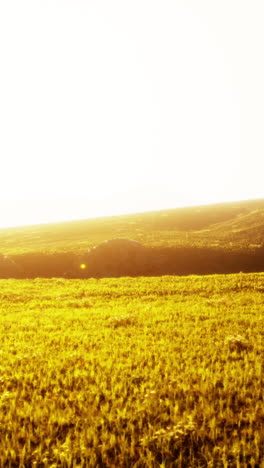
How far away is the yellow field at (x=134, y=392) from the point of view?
4.70 m

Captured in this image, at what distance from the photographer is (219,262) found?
178ft

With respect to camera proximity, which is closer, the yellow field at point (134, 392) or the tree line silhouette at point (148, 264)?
the yellow field at point (134, 392)

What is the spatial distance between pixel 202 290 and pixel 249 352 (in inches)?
509

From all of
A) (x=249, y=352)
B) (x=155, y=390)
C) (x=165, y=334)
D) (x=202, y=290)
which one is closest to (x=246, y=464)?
(x=155, y=390)

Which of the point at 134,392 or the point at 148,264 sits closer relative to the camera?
the point at 134,392

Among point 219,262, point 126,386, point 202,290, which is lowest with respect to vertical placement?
A: point 219,262

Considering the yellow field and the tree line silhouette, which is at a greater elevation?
the yellow field

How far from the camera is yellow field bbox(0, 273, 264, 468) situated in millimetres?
4699

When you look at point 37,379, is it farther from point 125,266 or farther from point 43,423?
point 125,266

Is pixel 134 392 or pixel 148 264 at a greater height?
pixel 134 392

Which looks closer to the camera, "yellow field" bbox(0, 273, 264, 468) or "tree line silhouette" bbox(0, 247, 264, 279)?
"yellow field" bbox(0, 273, 264, 468)

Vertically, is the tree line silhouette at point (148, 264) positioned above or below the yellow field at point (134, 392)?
below

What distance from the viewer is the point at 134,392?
6480mm

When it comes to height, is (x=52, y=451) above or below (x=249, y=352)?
above
